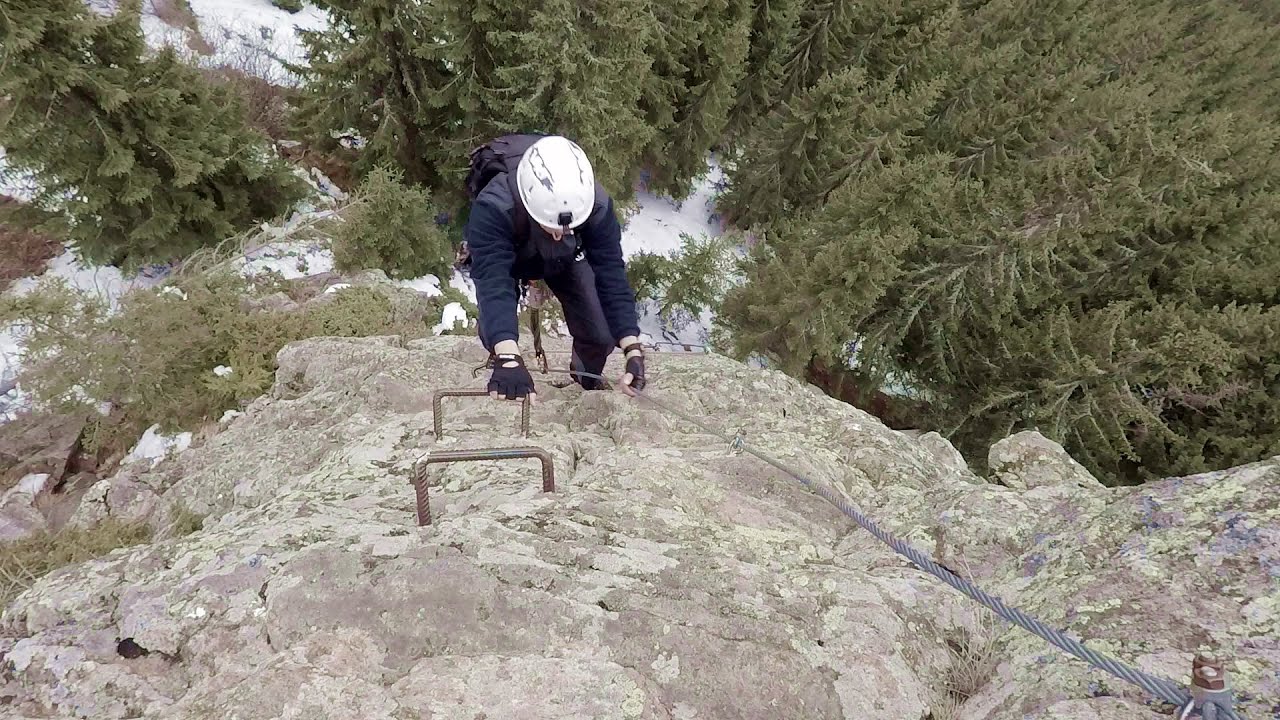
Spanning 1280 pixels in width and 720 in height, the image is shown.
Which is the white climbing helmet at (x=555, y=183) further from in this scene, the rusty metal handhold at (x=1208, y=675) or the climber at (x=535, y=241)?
the rusty metal handhold at (x=1208, y=675)

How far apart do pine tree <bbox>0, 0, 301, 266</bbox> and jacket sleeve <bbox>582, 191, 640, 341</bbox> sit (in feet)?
26.7

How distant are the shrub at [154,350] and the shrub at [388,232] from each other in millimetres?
2245

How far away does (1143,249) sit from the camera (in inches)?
562

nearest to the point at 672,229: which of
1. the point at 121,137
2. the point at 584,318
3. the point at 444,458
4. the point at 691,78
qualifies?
the point at 691,78

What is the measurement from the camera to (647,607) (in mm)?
2396

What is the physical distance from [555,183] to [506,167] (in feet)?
1.91

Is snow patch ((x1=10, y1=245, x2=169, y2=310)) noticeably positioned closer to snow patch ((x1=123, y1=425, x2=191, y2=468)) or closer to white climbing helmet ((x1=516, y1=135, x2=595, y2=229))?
snow patch ((x1=123, y1=425, x2=191, y2=468))

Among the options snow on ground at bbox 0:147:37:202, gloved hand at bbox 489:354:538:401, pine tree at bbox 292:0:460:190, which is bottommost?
gloved hand at bbox 489:354:538:401

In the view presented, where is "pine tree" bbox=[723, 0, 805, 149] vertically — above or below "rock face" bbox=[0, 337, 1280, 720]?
above

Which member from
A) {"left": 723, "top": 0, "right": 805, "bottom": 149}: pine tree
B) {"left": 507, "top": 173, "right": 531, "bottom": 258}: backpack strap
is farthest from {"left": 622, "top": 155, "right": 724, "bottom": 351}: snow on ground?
{"left": 507, "top": 173, "right": 531, "bottom": 258}: backpack strap

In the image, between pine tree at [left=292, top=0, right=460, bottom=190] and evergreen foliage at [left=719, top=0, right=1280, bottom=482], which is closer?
pine tree at [left=292, top=0, right=460, bottom=190]

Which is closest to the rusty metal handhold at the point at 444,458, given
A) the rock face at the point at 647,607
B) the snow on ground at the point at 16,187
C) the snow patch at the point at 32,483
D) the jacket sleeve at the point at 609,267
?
the rock face at the point at 647,607

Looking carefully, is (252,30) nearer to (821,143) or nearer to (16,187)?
(16,187)

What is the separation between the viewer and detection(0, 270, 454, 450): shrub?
752 centimetres
